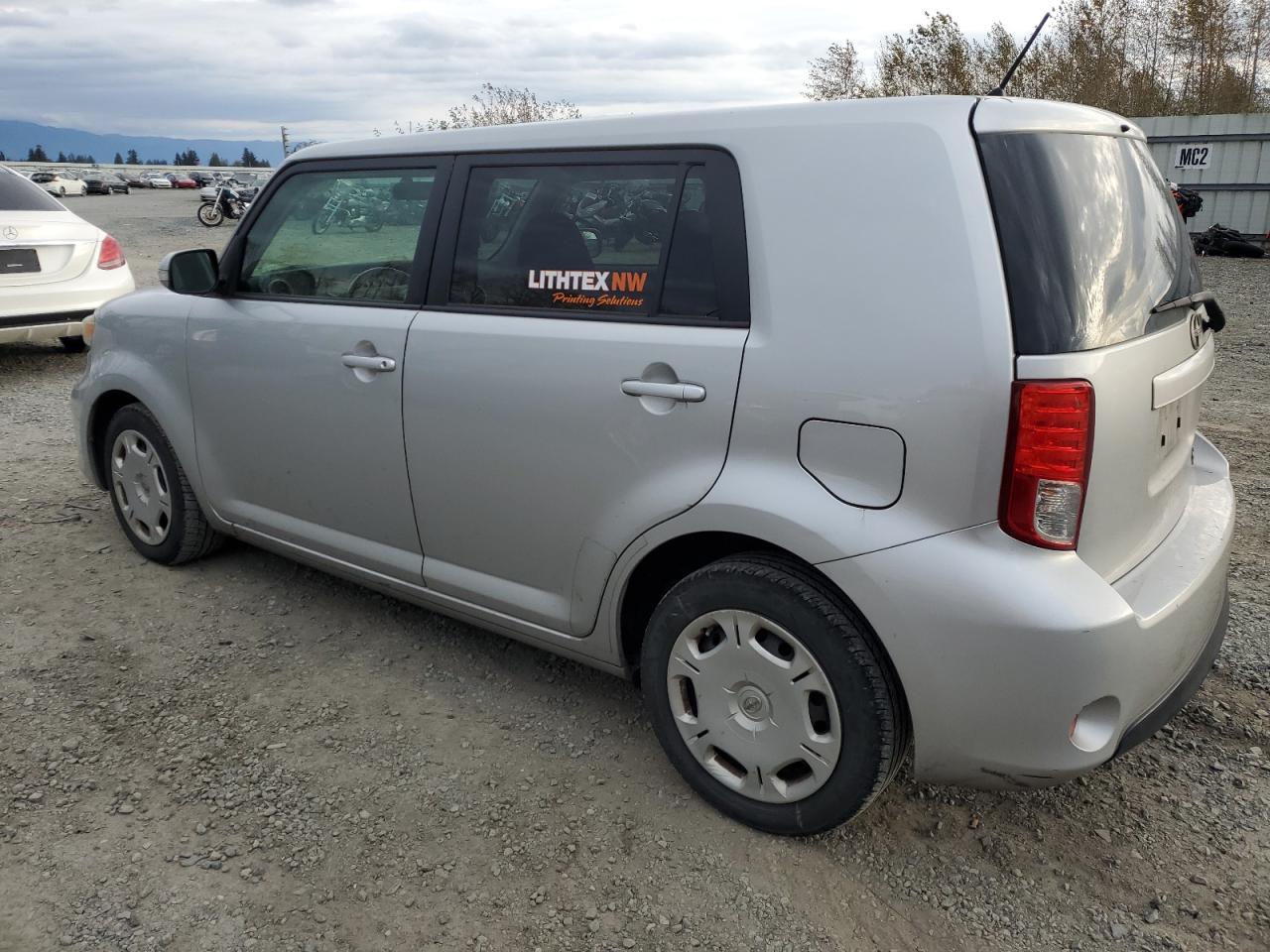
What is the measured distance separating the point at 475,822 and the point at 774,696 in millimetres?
883

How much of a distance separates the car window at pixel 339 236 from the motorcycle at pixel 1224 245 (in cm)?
1639

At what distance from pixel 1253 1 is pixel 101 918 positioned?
32.6 metres

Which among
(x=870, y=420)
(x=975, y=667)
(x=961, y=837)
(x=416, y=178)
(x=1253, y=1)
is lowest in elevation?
(x=961, y=837)

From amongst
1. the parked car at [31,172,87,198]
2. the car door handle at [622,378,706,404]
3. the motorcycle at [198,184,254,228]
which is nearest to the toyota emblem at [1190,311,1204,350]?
the car door handle at [622,378,706,404]

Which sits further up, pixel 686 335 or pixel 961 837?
pixel 686 335

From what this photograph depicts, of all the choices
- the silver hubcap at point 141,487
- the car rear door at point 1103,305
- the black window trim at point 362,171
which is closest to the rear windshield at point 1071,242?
the car rear door at point 1103,305

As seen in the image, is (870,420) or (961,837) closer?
(870,420)

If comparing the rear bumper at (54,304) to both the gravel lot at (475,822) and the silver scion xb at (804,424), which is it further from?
the silver scion xb at (804,424)

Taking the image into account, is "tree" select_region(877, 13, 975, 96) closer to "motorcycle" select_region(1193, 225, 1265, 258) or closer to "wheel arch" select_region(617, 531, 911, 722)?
"motorcycle" select_region(1193, 225, 1265, 258)

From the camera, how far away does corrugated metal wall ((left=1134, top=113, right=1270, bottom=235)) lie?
17.3m

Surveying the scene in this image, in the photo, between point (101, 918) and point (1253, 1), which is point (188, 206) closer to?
point (1253, 1)

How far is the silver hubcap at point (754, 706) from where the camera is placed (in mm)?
2426

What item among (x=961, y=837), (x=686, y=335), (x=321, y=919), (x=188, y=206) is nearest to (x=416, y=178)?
(x=686, y=335)

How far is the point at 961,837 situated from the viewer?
2646 millimetres
